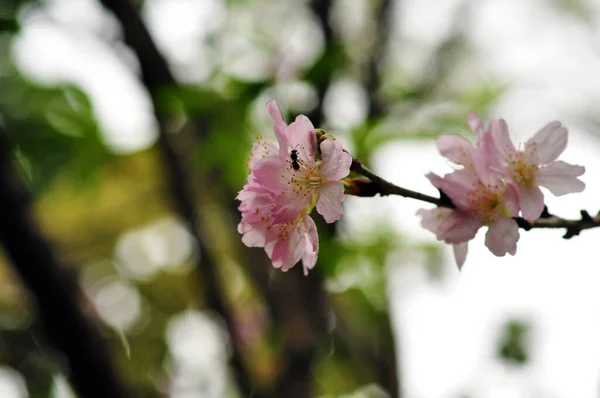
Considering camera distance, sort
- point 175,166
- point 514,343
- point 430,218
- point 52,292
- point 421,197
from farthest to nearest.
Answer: point 514,343
point 175,166
point 52,292
point 430,218
point 421,197

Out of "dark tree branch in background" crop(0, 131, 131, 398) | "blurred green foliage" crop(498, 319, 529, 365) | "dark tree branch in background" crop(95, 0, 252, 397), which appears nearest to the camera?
"dark tree branch in background" crop(0, 131, 131, 398)

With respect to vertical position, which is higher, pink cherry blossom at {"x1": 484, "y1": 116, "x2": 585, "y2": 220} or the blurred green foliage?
pink cherry blossom at {"x1": 484, "y1": 116, "x2": 585, "y2": 220}

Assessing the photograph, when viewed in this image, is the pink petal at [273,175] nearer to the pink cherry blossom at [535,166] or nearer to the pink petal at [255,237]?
the pink petal at [255,237]

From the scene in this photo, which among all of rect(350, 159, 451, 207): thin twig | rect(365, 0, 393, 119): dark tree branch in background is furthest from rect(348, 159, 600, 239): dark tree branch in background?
rect(365, 0, 393, 119): dark tree branch in background

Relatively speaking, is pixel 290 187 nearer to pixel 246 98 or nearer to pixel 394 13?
pixel 246 98

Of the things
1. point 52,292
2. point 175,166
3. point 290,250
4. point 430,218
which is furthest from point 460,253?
point 175,166

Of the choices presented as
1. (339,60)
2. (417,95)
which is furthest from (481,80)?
(339,60)

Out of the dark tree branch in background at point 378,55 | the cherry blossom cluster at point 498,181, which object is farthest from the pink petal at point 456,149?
the dark tree branch in background at point 378,55

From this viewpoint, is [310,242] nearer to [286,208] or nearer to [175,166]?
[286,208]

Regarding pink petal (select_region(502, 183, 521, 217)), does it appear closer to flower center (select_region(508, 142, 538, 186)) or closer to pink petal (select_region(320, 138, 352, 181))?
flower center (select_region(508, 142, 538, 186))
